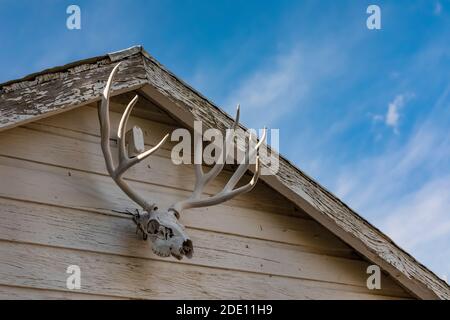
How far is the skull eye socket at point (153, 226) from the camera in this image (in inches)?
125

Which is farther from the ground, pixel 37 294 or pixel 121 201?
pixel 121 201

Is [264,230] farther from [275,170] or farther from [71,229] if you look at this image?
[71,229]

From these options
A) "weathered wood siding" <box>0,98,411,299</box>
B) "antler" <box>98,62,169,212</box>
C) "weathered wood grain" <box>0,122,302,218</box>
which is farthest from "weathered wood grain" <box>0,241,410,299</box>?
"weathered wood grain" <box>0,122,302,218</box>

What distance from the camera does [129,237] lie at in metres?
3.30

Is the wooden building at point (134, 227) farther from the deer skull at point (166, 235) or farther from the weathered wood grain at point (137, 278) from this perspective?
the deer skull at point (166, 235)

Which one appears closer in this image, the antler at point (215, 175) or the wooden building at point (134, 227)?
the wooden building at point (134, 227)

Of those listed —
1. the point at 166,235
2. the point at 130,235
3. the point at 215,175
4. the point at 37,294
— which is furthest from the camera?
the point at 215,175

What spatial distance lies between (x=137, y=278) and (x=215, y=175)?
66 centimetres

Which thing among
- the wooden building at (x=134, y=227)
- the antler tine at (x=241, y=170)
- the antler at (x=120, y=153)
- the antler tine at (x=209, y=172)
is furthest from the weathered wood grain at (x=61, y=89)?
the antler tine at (x=241, y=170)

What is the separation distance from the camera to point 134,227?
131 inches

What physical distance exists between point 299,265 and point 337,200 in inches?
17.6

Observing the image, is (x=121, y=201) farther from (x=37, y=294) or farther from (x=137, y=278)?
(x=37, y=294)

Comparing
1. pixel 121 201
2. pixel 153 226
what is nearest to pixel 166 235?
pixel 153 226

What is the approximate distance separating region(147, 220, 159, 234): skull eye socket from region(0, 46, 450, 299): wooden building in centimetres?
14
